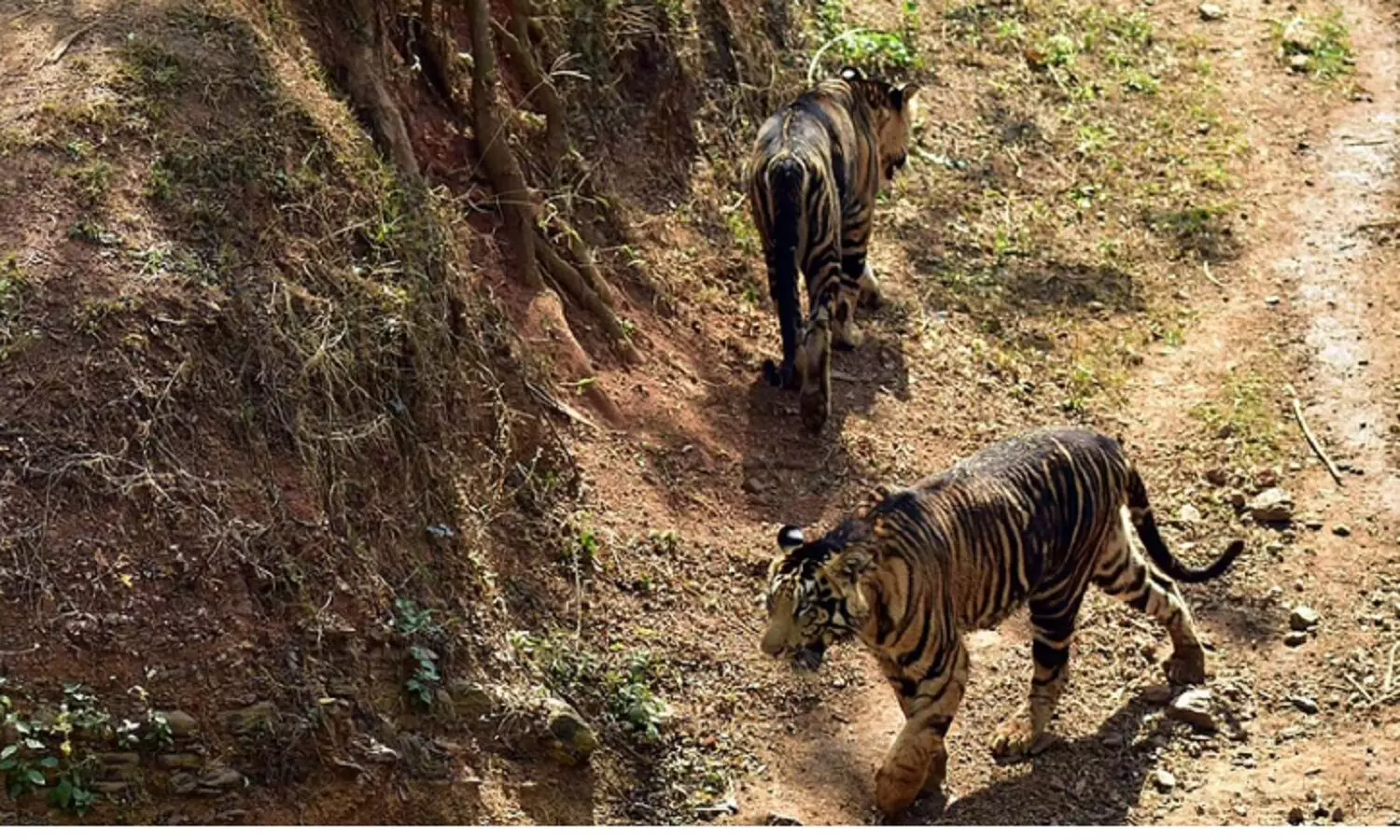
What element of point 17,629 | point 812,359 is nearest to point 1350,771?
point 812,359

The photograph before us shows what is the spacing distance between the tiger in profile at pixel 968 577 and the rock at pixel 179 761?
2.17 metres

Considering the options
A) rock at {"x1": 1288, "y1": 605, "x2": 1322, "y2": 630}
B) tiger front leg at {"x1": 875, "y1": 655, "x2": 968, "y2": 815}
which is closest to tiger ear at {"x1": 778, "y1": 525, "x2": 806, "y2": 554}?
tiger front leg at {"x1": 875, "y1": 655, "x2": 968, "y2": 815}

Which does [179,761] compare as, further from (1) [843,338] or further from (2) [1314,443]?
(2) [1314,443]

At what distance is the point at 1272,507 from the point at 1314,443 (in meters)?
0.82

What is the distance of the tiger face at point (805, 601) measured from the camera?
7.33 m

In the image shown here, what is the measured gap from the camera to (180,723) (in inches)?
259

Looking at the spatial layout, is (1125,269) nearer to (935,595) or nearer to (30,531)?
(935,595)

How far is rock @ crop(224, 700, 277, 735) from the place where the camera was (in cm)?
670

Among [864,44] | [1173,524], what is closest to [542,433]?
[1173,524]

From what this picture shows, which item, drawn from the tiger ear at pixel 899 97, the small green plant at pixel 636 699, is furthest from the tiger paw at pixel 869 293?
the small green plant at pixel 636 699

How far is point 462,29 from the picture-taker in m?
10.8

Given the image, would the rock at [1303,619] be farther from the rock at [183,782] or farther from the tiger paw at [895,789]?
the rock at [183,782]

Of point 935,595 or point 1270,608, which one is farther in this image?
point 1270,608

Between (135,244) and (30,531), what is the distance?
138 centimetres
